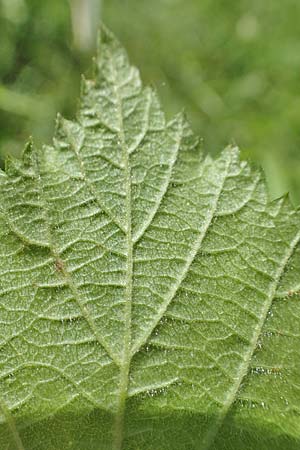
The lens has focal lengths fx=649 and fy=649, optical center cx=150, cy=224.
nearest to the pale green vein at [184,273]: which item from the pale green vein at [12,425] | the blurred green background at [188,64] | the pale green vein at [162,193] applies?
the pale green vein at [162,193]

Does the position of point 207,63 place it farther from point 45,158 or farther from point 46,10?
point 45,158

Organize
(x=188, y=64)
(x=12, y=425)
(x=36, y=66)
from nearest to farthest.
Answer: (x=12, y=425), (x=36, y=66), (x=188, y=64)

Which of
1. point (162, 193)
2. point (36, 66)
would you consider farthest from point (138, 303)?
point (36, 66)

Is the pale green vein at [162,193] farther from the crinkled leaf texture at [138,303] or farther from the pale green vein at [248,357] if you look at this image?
the pale green vein at [248,357]

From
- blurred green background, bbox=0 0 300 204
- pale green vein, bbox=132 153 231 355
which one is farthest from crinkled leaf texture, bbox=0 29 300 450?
blurred green background, bbox=0 0 300 204

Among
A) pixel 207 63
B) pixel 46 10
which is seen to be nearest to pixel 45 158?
pixel 46 10

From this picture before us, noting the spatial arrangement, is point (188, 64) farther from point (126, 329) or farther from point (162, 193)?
point (126, 329)
